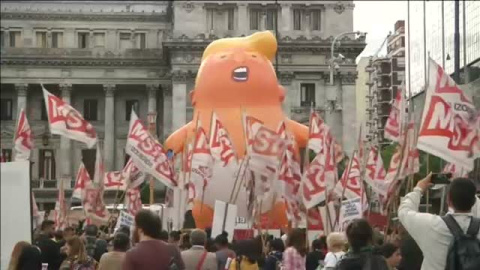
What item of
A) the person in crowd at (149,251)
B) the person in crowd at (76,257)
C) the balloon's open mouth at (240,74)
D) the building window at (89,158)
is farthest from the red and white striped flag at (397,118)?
the building window at (89,158)

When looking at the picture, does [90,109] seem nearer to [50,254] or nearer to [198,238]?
[50,254]

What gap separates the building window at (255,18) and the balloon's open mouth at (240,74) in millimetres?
40680

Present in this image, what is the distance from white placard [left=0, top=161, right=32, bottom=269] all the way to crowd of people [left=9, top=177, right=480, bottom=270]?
1.55 metres

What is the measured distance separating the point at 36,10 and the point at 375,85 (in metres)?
39.0

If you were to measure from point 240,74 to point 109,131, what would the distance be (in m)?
46.2

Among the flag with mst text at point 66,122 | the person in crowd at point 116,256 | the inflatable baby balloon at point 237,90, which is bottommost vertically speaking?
the person in crowd at point 116,256

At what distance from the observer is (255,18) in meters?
68.7

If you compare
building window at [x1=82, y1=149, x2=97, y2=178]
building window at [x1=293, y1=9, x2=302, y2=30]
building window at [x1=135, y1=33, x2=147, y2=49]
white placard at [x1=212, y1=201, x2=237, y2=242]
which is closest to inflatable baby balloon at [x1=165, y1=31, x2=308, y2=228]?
white placard at [x1=212, y1=201, x2=237, y2=242]

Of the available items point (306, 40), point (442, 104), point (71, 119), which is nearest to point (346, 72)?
point (306, 40)

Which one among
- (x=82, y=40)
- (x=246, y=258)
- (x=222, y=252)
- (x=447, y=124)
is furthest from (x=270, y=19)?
(x=246, y=258)

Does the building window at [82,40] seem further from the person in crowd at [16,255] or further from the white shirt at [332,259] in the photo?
the person in crowd at [16,255]

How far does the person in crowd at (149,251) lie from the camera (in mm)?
7621

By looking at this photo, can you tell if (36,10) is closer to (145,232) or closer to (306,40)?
(306,40)

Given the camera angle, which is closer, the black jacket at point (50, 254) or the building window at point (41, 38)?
the black jacket at point (50, 254)
